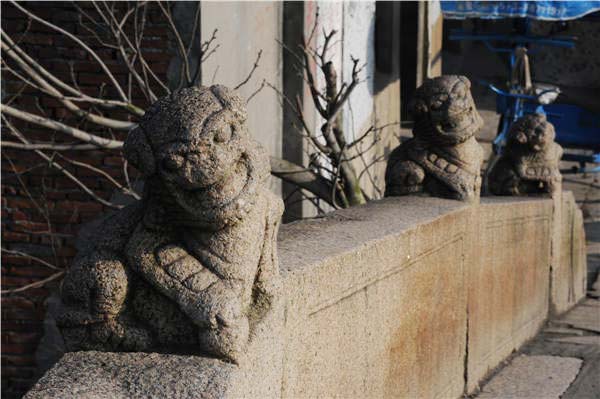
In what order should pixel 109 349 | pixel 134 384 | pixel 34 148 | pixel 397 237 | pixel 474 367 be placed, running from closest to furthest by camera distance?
pixel 134 384, pixel 109 349, pixel 397 237, pixel 474 367, pixel 34 148

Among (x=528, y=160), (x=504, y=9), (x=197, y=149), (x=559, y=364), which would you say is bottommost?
(x=559, y=364)

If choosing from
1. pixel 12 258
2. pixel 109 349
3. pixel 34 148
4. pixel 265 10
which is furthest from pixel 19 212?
pixel 109 349

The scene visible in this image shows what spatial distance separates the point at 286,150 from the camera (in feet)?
31.7

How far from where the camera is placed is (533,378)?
6641 mm

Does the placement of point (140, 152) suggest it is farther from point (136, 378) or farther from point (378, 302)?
point (378, 302)

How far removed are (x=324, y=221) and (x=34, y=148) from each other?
2447 millimetres

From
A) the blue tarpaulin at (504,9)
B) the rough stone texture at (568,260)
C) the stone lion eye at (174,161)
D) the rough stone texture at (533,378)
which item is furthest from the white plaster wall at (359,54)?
the stone lion eye at (174,161)

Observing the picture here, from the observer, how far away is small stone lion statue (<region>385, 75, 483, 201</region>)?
6.06 metres

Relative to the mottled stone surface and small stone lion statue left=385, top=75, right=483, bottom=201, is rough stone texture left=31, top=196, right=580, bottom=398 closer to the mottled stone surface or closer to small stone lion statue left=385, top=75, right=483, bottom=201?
the mottled stone surface

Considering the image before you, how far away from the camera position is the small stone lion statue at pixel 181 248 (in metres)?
3.18

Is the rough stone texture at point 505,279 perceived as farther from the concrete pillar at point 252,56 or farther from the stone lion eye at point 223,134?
the stone lion eye at point 223,134

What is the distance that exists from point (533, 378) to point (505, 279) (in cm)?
71

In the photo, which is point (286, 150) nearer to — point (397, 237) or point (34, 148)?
point (34, 148)

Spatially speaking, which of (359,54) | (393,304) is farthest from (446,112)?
(359,54)
